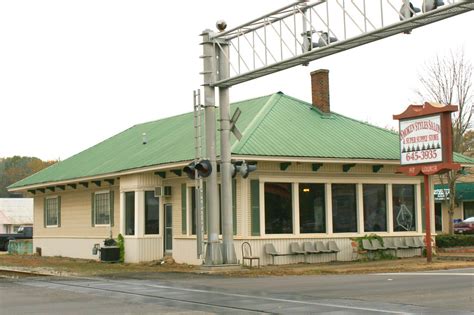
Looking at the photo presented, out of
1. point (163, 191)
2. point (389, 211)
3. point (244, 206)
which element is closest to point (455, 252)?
point (389, 211)

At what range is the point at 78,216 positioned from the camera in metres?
34.2

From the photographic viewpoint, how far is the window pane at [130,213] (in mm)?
29047

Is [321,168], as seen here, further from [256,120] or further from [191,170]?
[191,170]

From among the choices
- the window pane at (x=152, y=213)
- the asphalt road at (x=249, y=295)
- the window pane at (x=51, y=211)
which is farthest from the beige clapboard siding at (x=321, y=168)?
the window pane at (x=51, y=211)

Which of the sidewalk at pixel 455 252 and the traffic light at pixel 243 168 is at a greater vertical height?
the traffic light at pixel 243 168

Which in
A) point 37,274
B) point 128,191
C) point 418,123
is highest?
point 418,123

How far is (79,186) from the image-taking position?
34125 millimetres

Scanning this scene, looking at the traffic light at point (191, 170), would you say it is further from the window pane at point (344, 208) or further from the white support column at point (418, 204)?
the white support column at point (418, 204)

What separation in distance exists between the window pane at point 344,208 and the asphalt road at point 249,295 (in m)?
6.50

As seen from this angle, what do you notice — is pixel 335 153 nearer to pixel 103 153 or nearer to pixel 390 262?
pixel 390 262

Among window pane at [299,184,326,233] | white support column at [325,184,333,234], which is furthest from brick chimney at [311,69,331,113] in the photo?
window pane at [299,184,326,233]

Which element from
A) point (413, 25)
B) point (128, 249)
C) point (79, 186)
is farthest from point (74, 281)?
point (79, 186)

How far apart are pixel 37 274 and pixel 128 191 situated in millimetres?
6520

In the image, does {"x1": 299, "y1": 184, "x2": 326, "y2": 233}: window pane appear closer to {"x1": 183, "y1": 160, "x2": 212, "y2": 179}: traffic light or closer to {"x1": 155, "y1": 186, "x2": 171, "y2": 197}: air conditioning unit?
{"x1": 183, "y1": 160, "x2": 212, "y2": 179}: traffic light
